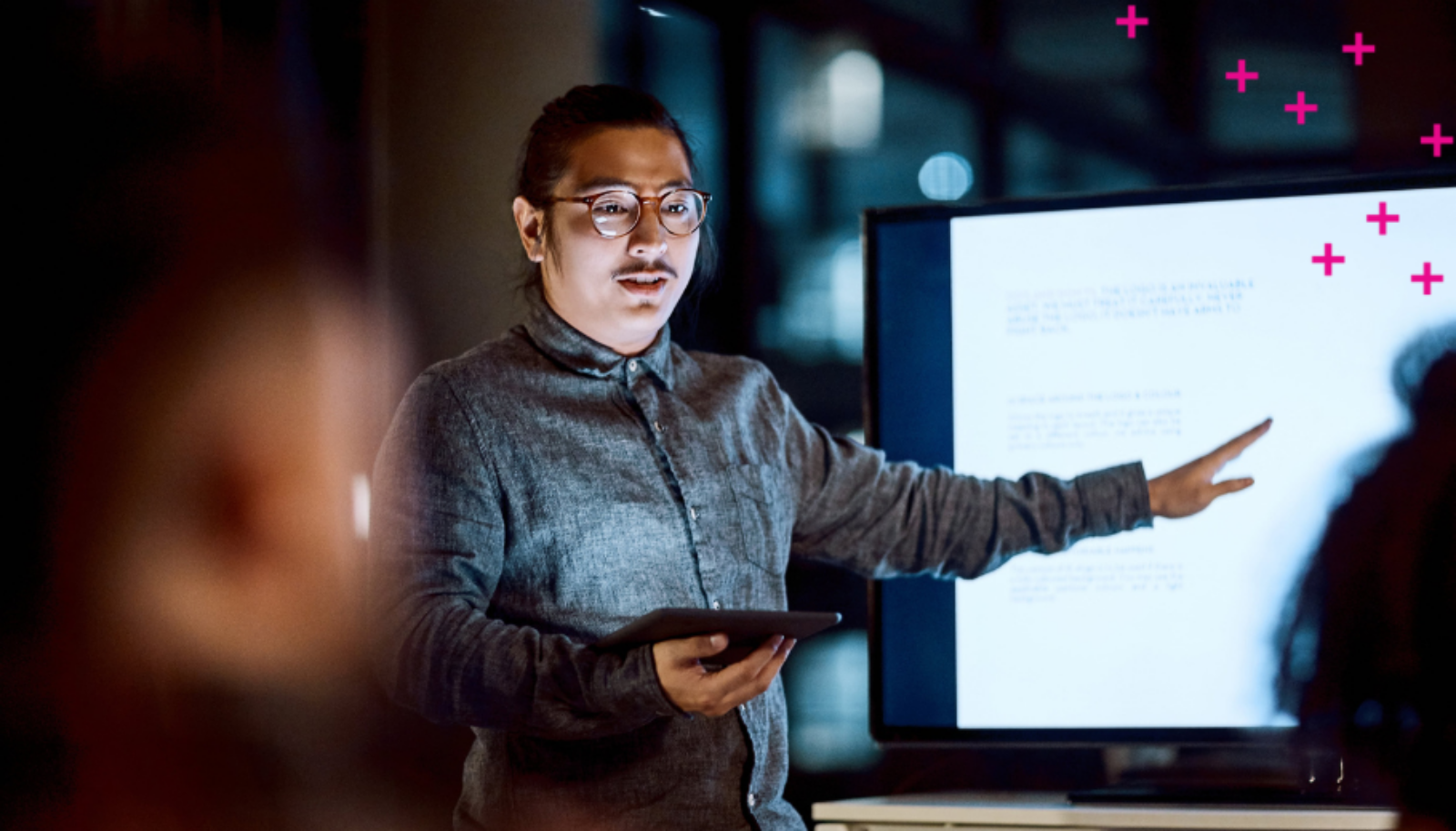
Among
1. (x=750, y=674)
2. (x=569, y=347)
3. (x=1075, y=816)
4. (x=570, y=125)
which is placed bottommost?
(x=1075, y=816)

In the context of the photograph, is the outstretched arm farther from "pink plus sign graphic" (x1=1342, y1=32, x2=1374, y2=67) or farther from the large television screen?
"pink plus sign graphic" (x1=1342, y1=32, x2=1374, y2=67)

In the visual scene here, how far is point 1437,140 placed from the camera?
205 centimetres

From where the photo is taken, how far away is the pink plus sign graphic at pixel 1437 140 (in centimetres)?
205

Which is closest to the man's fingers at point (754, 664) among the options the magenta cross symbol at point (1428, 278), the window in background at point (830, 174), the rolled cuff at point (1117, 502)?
the rolled cuff at point (1117, 502)

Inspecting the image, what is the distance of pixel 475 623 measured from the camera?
143 centimetres

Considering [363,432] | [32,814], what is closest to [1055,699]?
[363,432]

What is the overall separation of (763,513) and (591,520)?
0.88 feet

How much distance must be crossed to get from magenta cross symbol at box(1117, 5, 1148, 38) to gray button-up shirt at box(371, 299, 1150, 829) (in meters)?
1.02

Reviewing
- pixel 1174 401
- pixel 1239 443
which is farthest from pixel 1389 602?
pixel 1174 401

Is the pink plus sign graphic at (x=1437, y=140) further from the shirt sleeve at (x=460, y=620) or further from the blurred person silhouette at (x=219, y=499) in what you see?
the blurred person silhouette at (x=219, y=499)

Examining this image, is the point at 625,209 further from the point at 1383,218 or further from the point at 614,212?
the point at 1383,218

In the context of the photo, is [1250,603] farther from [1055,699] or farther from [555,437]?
[555,437]

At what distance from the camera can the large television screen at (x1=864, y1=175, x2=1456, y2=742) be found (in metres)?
1.81

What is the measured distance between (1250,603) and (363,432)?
1508mm
